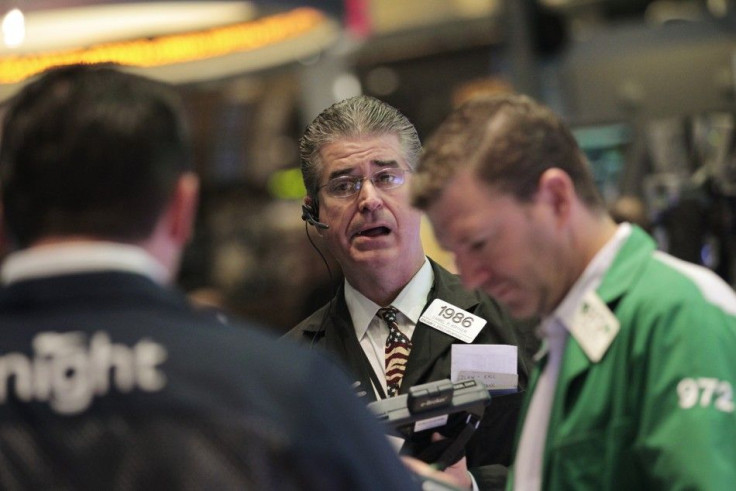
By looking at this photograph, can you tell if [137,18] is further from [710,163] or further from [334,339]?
[334,339]

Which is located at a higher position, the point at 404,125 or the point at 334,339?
the point at 404,125

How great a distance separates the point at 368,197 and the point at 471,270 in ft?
2.93

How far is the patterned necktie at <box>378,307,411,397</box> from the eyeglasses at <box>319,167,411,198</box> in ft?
1.02

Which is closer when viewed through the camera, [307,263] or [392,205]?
[392,205]

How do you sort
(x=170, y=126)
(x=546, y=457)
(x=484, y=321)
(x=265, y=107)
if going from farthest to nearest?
(x=265, y=107) < (x=484, y=321) < (x=546, y=457) < (x=170, y=126)

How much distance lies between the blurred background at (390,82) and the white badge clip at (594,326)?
1.26 metres

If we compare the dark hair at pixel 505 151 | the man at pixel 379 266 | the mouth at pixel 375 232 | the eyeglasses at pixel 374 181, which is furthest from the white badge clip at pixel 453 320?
the dark hair at pixel 505 151

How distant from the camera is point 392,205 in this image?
285 cm

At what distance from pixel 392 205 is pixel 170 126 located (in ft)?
4.27

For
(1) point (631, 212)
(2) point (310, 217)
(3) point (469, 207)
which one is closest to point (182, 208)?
(3) point (469, 207)

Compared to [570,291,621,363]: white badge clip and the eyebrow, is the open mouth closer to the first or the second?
the eyebrow

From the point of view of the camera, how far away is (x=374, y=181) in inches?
113

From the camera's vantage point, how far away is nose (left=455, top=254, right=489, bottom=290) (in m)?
1.96

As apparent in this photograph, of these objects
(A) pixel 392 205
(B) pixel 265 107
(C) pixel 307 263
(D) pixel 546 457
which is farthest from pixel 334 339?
(B) pixel 265 107
